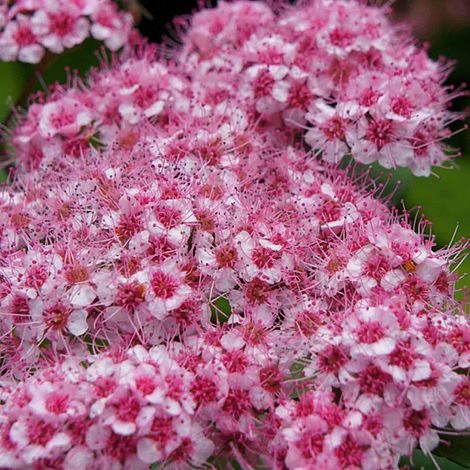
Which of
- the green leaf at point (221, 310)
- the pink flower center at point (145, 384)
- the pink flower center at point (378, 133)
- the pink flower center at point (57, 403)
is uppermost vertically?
the pink flower center at point (378, 133)

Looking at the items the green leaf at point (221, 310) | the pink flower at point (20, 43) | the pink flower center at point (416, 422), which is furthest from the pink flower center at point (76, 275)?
the pink flower at point (20, 43)

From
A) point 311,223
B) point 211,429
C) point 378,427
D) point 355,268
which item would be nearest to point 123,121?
point 311,223

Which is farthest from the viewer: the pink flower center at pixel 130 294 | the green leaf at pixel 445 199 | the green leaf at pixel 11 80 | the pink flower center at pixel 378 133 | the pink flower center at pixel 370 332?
the green leaf at pixel 11 80

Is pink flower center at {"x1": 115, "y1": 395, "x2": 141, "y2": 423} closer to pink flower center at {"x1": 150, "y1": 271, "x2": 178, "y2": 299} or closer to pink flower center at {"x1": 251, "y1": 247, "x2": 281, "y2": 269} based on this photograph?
pink flower center at {"x1": 150, "y1": 271, "x2": 178, "y2": 299}

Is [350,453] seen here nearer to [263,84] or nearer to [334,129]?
[334,129]

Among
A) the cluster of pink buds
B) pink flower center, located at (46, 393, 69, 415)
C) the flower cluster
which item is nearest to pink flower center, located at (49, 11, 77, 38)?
the cluster of pink buds

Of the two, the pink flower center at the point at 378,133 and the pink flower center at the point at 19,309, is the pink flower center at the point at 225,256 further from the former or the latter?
the pink flower center at the point at 378,133

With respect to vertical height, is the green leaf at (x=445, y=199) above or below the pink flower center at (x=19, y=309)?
below

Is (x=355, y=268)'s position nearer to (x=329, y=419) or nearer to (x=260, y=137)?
Result: (x=329, y=419)
